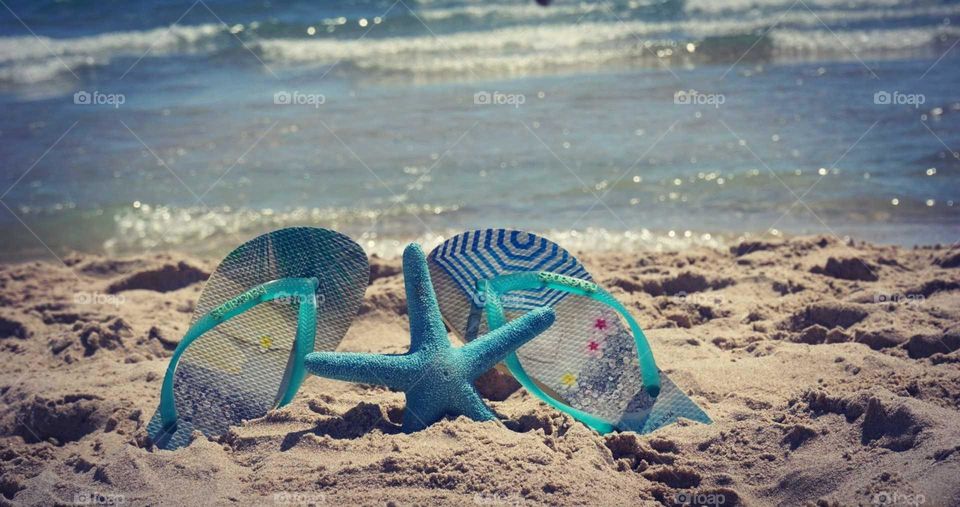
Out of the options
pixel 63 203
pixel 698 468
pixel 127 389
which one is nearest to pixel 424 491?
pixel 698 468

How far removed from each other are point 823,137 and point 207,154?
526 cm

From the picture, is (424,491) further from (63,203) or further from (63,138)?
(63,138)

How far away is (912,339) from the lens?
14.0ft

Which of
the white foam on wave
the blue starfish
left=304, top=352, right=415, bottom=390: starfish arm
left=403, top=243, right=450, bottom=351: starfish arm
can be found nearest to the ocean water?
the white foam on wave

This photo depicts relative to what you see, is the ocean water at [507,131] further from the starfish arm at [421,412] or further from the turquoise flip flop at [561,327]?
the starfish arm at [421,412]

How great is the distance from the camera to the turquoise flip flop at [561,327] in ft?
13.1

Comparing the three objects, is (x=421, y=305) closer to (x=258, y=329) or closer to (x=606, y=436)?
(x=258, y=329)

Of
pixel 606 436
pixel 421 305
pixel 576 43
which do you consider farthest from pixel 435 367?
pixel 576 43

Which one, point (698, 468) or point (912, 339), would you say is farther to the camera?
point (912, 339)

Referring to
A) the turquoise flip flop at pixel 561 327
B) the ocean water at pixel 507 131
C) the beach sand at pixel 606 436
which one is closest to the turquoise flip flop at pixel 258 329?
the beach sand at pixel 606 436

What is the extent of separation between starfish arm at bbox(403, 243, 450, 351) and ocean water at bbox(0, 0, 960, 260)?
2689 millimetres

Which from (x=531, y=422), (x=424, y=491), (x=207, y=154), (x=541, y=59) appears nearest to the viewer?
(x=424, y=491)

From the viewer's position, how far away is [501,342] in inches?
153

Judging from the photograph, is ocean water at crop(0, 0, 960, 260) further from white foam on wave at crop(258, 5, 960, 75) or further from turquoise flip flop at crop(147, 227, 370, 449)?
turquoise flip flop at crop(147, 227, 370, 449)
